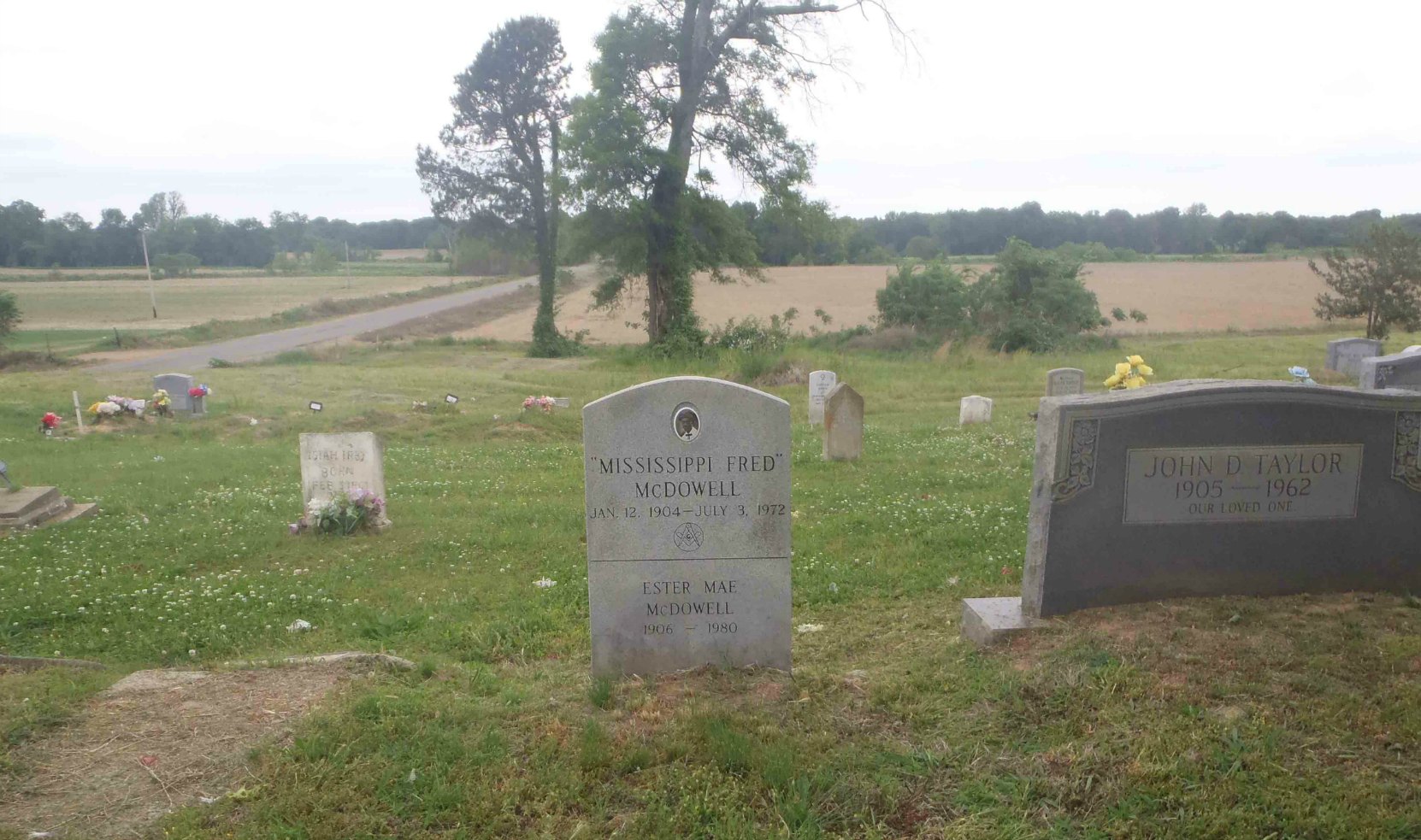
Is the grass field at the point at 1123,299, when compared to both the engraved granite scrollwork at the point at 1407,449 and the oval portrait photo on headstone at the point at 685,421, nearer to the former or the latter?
the engraved granite scrollwork at the point at 1407,449

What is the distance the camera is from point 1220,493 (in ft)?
17.5

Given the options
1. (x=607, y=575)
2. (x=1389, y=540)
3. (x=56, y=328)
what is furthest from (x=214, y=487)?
(x=56, y=328)

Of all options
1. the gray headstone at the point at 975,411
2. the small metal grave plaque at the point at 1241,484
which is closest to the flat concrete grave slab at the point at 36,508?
the small metal grave plaque at the point at 1241,484

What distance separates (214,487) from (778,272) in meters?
62.1

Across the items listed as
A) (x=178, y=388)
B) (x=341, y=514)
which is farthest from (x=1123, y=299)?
(x=341, y=514)

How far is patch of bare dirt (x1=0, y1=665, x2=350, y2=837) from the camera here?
3.65m

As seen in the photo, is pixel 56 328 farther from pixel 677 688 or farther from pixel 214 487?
pixel 677 688

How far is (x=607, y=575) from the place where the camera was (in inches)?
200

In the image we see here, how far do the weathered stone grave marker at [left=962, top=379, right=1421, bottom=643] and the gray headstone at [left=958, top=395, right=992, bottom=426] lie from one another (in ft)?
36.9

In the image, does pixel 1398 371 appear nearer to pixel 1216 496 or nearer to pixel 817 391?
pixel 1216 496

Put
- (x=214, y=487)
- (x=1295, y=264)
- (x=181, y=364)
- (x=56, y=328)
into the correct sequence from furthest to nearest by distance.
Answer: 1. (x=1295, y=264)
2. (x=56, y=328)
3. (x=181, y=364)
4. (x=214, y=487)

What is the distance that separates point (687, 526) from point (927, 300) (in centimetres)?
3442

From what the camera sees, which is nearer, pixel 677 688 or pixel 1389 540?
pixel 677 688

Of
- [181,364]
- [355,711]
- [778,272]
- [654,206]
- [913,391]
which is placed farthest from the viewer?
[778,272]
